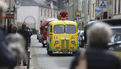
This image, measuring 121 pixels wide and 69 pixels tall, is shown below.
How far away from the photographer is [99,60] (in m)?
5.32

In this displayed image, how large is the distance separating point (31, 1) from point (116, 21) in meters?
117

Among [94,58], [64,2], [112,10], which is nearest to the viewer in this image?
[94,58]

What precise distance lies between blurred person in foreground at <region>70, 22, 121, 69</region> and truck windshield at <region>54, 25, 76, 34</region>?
2224 cm

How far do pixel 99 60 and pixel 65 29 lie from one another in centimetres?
2270

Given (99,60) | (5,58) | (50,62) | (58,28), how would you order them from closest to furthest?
(99,60) → (5,58) → (50,62) → (58,28)

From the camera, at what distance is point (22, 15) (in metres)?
127

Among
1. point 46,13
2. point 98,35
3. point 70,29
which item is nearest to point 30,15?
point 46,13

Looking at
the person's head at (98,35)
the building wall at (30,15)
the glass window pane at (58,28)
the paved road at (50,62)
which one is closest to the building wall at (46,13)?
the building wall at (30,15)

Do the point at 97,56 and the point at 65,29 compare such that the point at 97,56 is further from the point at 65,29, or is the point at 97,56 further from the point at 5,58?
the point at 65,29

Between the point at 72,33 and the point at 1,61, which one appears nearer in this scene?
the point at 1,61

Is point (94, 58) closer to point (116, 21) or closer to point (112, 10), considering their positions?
point (116, 21)

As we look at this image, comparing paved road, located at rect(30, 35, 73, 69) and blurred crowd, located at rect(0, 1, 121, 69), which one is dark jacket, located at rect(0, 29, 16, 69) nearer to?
blurred crowd, located at rect(0, 1, 121, 69)

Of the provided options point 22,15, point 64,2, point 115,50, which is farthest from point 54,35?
point 64,2

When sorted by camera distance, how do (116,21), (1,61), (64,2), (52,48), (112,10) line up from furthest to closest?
(64,2), (112,10), (52,48), (116,21), (1,61)
